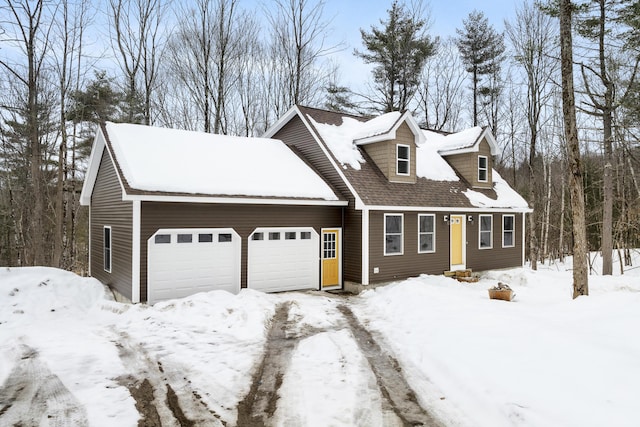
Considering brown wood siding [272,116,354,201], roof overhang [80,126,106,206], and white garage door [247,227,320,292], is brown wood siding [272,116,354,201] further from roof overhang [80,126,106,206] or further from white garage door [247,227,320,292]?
roof overhang [80,126,106,206]

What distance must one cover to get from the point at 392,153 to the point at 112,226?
9.37 metres

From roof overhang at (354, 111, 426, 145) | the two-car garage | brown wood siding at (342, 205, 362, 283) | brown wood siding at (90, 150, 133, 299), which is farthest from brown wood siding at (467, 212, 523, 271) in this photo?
brown wood siding at (90, 150, 133, 299)

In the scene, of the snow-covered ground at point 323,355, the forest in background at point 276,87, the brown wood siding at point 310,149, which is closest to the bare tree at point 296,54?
the forest in background at point 276,87

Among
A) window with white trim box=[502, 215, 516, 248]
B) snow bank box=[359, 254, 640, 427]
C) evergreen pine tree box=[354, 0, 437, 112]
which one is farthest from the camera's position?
evergreen pine tree box=[354, 0, 437, 112]

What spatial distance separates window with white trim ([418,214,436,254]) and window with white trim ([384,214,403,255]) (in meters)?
1.01

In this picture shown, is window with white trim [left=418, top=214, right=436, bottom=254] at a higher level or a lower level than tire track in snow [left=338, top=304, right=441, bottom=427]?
higher

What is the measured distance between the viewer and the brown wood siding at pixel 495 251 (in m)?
16.1

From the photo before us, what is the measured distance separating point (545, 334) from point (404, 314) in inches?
124

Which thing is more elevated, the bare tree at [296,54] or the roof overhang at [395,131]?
the bare tree at [296,54]

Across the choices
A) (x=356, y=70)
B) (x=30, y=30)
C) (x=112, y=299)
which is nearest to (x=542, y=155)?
(x=356, y=70)

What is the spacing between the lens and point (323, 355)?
6.76 metres

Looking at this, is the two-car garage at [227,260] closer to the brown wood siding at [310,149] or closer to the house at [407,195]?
the house at [407,195]

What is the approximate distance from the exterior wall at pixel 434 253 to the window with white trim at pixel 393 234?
6.4 inches

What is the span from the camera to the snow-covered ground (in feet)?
15.3
